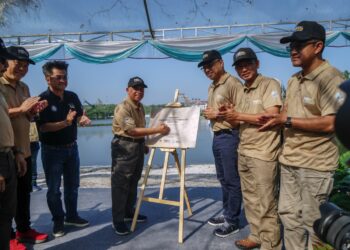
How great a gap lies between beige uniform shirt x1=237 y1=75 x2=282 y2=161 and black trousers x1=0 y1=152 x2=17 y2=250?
6.24 feet

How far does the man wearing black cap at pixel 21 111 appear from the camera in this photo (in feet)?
9.23

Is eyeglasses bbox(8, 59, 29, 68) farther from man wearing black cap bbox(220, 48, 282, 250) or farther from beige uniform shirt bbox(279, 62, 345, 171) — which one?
beige uniform shirt bbox(279, 62, 345, 171)

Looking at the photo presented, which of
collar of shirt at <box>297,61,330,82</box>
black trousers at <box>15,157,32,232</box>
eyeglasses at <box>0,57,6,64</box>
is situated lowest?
black trousers at <box>15,157,32,232</box>

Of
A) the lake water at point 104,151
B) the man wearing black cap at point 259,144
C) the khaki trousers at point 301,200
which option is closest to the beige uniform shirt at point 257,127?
the man wearing black cap at point 259,144

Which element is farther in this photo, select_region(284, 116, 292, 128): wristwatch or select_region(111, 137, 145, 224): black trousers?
select_region(111, 137, 145, 224): black trousers

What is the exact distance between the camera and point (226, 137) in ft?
10.3

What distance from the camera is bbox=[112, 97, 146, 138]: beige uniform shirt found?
10.4 feet

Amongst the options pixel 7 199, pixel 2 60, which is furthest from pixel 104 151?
pixel 2 60

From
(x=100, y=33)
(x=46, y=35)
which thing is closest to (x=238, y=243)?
(x=100, y=33)

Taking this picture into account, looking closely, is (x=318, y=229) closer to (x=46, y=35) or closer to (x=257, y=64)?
(x=257, y=64)

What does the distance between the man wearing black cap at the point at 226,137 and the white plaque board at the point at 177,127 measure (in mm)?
220

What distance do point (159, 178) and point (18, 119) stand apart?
348 cm

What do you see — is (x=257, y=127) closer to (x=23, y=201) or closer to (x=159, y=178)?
(x=23, y=201)

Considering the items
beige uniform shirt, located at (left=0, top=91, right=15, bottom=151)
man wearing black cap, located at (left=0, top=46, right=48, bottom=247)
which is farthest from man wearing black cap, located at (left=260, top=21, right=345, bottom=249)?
man wearing black cap, located at (left=0, top=46, right=48, bottom=247)
